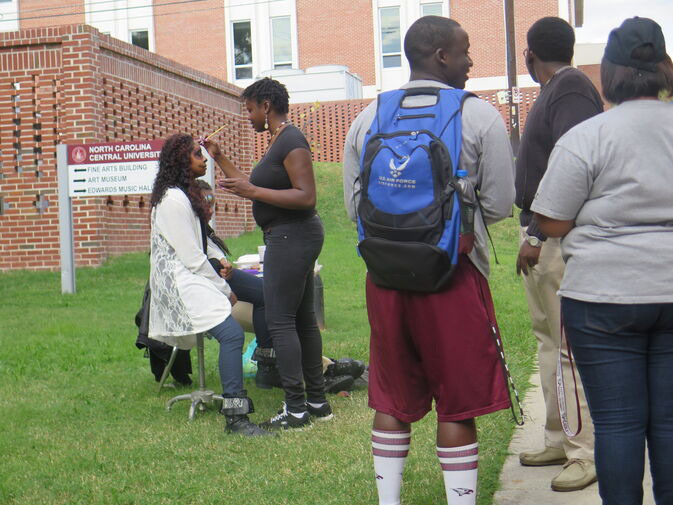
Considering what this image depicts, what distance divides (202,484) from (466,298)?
1942 millimetres

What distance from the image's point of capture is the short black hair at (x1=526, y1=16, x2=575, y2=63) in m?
4.27

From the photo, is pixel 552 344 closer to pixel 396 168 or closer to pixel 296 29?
pixel 396 168

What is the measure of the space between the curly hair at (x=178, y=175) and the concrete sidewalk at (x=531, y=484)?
244cm

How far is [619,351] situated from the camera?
10.2 feet

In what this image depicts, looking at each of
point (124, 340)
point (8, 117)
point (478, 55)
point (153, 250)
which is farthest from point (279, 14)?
point (153, 250)

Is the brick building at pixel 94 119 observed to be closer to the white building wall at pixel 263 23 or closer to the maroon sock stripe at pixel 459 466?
the white building wall at pixel 263 23

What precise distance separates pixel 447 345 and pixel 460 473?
1.59ft

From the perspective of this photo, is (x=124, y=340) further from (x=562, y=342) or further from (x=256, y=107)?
(x=562, y=342)

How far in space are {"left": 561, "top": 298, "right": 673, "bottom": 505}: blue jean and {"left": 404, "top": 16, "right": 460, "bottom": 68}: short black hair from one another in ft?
3.66

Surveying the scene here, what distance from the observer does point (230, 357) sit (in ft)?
18.7

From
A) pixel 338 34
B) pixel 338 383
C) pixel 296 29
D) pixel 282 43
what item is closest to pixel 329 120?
pixel 338 34

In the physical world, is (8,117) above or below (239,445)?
above

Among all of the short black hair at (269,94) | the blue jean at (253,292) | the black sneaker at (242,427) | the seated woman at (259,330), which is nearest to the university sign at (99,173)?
the seated woman at (259,330)

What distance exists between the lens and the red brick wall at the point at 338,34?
35625mm
